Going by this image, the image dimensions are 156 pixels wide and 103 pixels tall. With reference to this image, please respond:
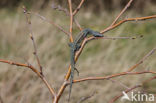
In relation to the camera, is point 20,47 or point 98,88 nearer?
point 98,88

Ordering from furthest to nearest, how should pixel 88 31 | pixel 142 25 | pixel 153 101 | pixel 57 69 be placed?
1. pixel 142 25
2. pixel 57 69
3. pixel 153 101
4. pixel 88 31

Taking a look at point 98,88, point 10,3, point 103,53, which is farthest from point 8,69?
point 10,3

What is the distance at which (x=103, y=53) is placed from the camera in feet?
9.45

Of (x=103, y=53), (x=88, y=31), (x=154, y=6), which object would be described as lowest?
(x=154, y=6)

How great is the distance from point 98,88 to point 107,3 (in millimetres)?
3716

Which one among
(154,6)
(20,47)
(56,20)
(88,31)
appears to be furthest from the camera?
(154,6)

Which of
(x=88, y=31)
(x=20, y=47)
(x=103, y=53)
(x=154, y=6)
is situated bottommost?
(x=154, y=6)

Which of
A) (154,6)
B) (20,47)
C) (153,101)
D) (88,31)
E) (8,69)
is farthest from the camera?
(154,6)

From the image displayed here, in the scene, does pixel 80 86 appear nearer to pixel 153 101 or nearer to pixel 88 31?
pixel 153 101

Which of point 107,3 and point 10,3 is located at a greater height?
point 10,3

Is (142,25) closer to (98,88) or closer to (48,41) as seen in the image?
(48,41)

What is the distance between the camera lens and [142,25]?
162 inches

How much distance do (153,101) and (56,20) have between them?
2.08m

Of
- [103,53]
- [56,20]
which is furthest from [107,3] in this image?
[103,53]
